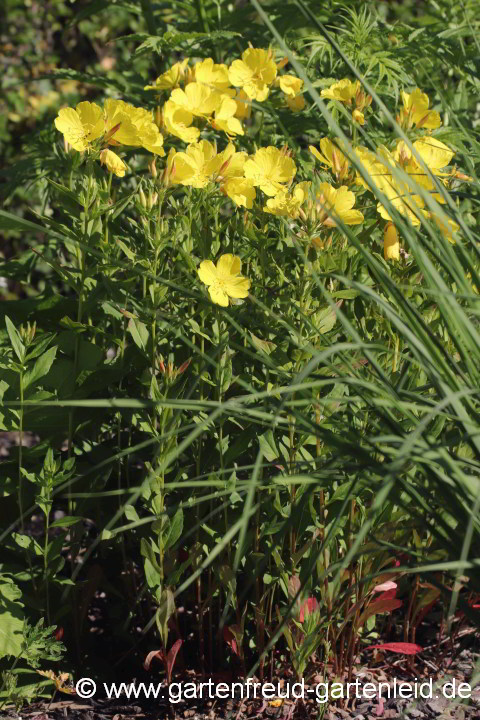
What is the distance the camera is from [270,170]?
1941 mm

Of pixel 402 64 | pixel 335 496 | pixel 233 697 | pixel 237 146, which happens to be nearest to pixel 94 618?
pixel 233 697

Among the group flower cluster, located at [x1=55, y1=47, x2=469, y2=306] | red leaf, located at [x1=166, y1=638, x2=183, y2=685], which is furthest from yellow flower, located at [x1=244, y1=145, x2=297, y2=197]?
red leaf, located at [x1=166, y1=638, x2=183, y2=685]

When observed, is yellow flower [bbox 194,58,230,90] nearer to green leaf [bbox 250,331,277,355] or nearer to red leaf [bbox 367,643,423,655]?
green leaf [bbox 250,331,277,355]

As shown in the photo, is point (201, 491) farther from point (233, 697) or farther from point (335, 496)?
point (233, 697)

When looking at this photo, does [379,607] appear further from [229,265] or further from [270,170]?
[270,170]

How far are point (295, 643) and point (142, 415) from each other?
61cm

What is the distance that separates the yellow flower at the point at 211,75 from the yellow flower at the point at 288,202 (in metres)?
0.47

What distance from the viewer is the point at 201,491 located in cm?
211

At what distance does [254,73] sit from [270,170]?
→ 420 mm

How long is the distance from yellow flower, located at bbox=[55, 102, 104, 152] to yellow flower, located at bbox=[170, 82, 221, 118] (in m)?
0.20

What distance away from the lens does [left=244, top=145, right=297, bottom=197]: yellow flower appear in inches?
74.9

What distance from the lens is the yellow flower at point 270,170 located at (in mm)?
1903

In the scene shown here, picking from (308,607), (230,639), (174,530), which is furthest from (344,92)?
(230,639)

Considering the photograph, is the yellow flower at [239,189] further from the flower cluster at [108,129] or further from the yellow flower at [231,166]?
the flower cluster at [108,129]
